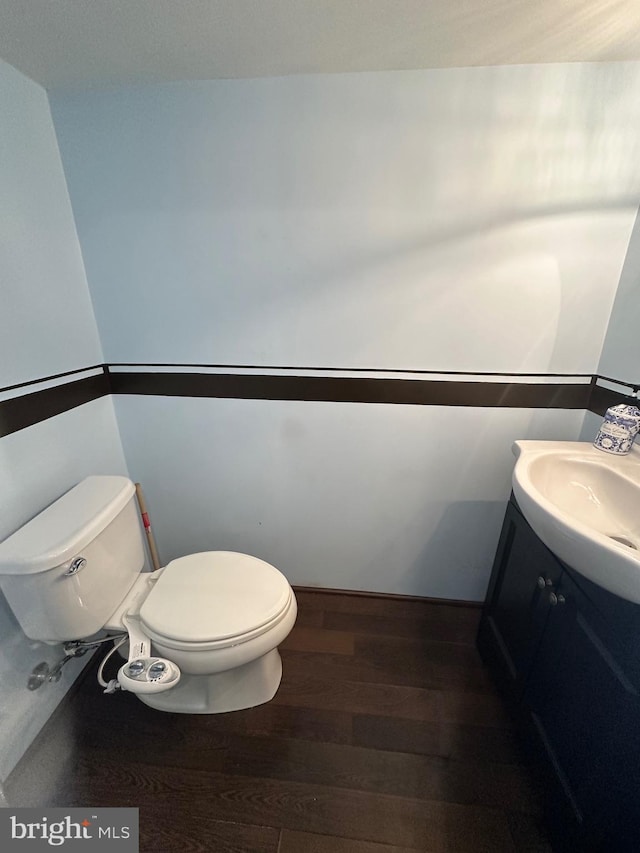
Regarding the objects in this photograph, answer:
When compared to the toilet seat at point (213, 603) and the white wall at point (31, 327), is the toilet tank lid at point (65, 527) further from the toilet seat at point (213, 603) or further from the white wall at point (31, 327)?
the toilet seat at point (213, 603)

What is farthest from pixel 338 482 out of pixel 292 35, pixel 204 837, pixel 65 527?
pixel 292 35

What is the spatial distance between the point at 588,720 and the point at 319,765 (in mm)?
775

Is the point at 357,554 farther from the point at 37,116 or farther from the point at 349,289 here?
the point at 37,116

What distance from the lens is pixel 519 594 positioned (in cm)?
111

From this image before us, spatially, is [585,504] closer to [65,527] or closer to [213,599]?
[213,599]

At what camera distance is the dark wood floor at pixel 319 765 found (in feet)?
3.12

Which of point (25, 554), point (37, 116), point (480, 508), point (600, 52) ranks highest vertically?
point (600, 52)

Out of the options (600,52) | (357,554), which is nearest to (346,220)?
(600,52)

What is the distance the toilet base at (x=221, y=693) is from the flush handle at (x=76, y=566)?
1.76 ft

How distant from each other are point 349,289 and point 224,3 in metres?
0.73

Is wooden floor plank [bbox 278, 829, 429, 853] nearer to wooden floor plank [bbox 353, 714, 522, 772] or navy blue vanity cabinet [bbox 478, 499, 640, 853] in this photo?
wooden floor plank [bbox 353, 714, 522, 772]

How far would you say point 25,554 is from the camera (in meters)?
0.91

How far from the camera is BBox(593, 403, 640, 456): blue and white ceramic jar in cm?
105

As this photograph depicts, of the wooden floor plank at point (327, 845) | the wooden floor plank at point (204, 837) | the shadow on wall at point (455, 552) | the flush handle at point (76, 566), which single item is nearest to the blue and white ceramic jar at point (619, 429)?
the shadow on wall at point (455, 552)
